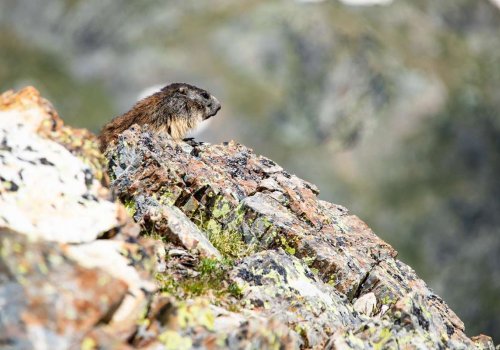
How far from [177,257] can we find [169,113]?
828cm

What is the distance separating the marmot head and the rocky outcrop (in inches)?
104

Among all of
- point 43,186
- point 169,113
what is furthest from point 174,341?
point 169,113

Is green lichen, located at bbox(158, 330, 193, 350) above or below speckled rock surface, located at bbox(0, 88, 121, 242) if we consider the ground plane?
below

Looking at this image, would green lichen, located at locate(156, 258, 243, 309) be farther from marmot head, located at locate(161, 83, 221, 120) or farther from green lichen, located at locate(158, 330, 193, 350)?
marmot head, located at locate(161, 83, 221, 120)

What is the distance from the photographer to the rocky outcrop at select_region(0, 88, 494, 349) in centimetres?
945

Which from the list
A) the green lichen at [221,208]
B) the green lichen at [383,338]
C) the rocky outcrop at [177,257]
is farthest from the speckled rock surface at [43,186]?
the green lichen at [221,208]

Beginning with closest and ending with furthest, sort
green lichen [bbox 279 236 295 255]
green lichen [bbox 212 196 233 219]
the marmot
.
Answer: green lichen [bbox 279 236 295 255]
green lichen [bbox 212 196 233 219]
the marmot

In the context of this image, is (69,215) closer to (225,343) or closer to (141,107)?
(225,343)

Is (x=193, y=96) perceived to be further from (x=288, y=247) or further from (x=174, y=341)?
(x=174, y=341)

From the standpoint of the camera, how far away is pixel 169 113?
69.6 feet

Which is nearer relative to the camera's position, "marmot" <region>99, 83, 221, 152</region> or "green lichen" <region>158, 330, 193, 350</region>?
"green lichen" <region>158, 330, 193, 350</region>

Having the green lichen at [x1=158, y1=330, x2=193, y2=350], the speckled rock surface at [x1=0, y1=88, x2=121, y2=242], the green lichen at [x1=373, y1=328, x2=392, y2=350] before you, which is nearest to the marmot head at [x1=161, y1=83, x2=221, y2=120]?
the speckled rock surface at [x1=0, y1=88, x2=121, y2=242]

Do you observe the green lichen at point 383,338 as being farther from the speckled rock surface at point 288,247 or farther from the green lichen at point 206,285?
the green lichen at point 206,285

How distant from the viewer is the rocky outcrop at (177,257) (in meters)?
9.45
